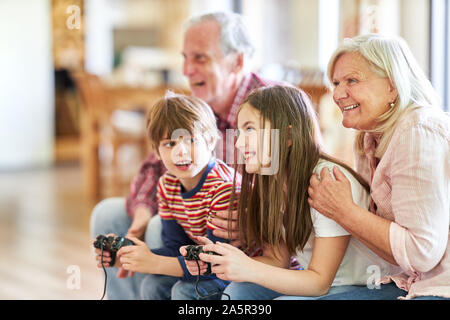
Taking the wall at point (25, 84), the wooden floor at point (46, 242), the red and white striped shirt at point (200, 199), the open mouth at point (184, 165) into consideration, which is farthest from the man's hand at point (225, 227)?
the wall at point (25, 84)

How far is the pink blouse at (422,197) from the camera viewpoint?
977mm

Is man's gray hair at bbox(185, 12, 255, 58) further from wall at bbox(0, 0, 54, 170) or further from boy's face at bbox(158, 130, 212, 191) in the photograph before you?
wall at bbox(0, 0, 54, 170)

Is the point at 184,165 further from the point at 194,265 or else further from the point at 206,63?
the point at 206,63

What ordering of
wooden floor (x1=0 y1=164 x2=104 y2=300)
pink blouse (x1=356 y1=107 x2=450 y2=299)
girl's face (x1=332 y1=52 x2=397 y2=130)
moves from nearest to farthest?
pink blouse (x1=356 y1=107 x2=450 y2=299) < girl's face (x1=332 y1=52 x2=397 y2=130) < wooden floor (x1=0 y1=164 x2=104 y2=300)

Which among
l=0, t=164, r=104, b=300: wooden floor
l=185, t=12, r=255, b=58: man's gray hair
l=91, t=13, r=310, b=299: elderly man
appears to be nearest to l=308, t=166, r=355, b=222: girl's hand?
l=91, t=13, r=310, b=299: elderly man

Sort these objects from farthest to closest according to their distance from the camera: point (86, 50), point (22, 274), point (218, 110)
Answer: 1. point (86, 50)
2. point (22, 274)
3. point (218, 110)

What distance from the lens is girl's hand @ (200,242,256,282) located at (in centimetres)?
106

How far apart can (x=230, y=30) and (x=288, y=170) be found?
2.02 ft

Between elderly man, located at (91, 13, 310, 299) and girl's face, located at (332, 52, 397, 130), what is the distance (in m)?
0.47

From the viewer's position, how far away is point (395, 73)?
41.3 inches
